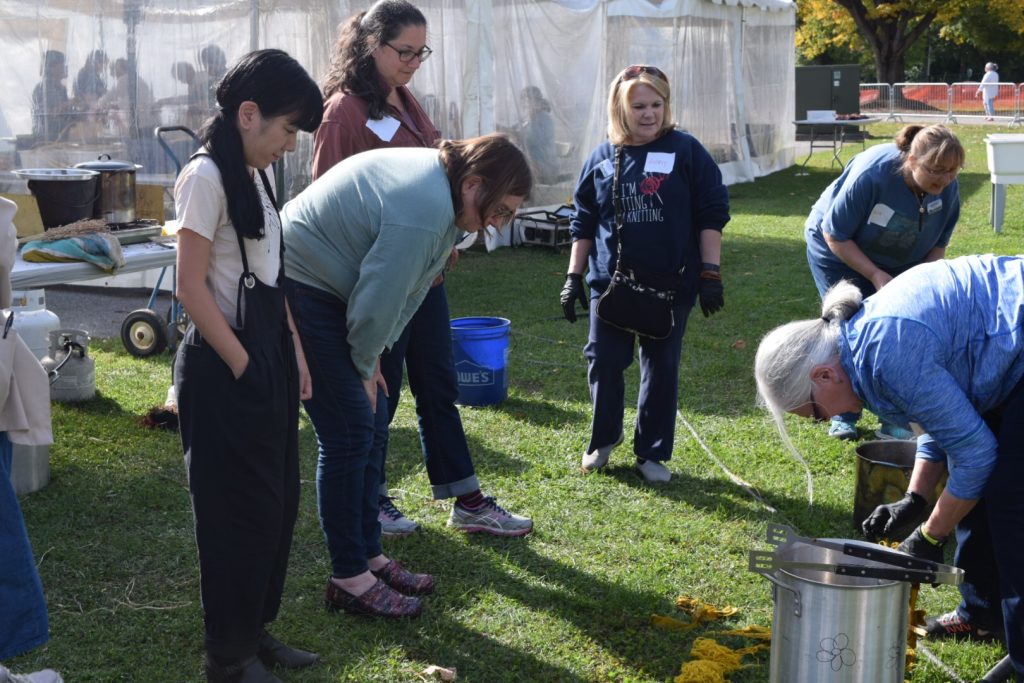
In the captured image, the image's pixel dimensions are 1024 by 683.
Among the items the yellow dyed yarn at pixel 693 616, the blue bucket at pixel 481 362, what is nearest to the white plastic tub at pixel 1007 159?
the blue bucket at pixel 481 362

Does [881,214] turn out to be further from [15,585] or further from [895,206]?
[15,585]

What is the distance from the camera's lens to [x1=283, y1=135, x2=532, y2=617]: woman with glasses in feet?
10.3

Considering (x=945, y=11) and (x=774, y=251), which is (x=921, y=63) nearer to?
(x=945, y=11)

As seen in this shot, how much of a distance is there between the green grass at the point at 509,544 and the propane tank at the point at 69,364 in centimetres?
10

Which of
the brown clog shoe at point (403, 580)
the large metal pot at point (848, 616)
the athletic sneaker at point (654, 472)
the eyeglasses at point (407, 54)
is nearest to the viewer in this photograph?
the large metal pot at point (848, 616)

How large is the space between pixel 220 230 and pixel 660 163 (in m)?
2.38

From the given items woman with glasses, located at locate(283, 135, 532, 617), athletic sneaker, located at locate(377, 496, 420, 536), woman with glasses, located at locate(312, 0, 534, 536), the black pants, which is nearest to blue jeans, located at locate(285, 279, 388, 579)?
woman with glasses, located at locate(283, 135, 532, 617)

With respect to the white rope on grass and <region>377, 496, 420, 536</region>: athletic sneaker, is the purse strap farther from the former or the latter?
<region>377, 496, 420, 536</region>: athletic sneaker

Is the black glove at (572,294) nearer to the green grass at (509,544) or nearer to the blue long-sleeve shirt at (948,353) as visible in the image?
the green grass at (509,544)

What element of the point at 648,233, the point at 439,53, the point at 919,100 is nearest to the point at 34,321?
the point at 648,233

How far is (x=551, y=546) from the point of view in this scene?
14.1ft

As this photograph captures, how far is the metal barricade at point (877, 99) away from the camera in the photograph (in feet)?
114

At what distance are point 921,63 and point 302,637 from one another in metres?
53.0

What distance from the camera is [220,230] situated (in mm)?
2799
